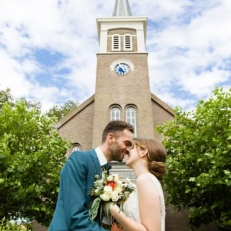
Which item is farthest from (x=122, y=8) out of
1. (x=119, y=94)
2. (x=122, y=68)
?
(x=119, y=94)

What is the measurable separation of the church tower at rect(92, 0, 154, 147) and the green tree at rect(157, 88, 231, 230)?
17.1ft

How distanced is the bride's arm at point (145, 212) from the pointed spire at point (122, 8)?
25.8 metres

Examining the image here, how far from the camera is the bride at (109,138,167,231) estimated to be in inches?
110

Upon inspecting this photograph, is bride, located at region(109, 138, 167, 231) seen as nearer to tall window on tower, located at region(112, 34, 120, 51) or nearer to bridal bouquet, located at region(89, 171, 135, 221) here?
bridal bouquet, located at region(89, 171, 135, 221)

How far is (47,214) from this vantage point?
586 inches

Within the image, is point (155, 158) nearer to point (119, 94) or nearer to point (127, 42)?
point (119, 94)

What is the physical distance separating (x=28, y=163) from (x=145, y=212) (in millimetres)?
12607

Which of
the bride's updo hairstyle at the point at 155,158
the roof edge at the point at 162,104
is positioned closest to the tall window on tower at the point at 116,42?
the roof edge at the point at 162,104

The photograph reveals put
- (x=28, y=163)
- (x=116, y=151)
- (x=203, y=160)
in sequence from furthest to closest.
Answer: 1. (x=28, y=163)
2. (x=203, y=160)
3. (x=116, y=151)

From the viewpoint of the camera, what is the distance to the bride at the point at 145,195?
280cm

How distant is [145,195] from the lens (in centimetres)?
292

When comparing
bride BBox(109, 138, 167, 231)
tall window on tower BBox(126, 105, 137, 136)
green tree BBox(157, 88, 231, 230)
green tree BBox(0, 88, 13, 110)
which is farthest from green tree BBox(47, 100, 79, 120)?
bride BBox(109, 138, 167, 231)

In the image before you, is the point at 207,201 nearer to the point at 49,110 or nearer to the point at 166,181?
the point at 166,181

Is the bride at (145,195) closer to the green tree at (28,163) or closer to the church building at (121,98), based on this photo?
the green tree at (28,163)
